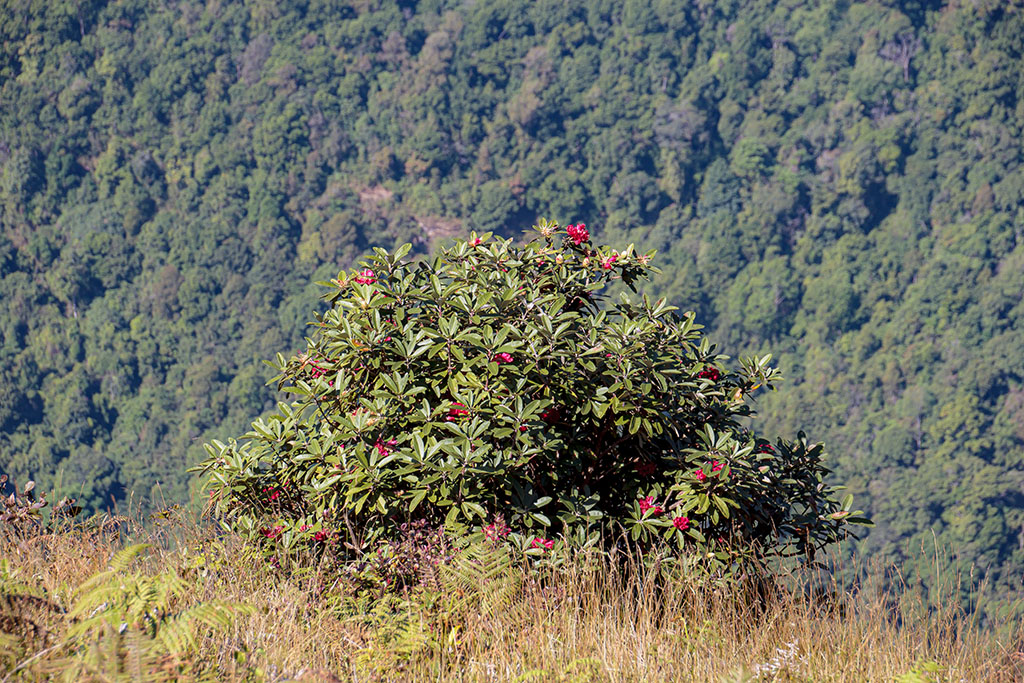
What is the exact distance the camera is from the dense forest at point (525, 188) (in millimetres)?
55938

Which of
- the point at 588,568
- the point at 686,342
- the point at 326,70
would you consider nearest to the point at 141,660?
the point at 588,568

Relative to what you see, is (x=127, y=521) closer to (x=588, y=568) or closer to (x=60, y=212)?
(x=588, y=568)

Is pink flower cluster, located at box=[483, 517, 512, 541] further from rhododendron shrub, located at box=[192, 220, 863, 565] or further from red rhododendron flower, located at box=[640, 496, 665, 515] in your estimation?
red rhododendron flower, located at box=[640, 496, 665, 515]

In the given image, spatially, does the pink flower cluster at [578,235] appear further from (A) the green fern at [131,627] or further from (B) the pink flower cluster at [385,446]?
(A) the green fern at [131,627]

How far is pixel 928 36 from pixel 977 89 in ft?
21.7

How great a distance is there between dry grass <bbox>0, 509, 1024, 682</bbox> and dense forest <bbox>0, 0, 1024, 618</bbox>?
160ft

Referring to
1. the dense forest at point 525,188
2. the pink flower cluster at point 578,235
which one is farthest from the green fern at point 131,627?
the dense forest at point 525,188

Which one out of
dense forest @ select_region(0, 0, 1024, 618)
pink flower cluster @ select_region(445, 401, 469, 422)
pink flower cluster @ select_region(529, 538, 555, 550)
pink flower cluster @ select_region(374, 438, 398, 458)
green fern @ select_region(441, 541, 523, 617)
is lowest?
dense forest @ select_region(0, 0, 1024, 618)

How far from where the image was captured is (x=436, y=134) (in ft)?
246

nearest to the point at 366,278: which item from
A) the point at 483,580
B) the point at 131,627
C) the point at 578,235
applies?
the point at 578,235

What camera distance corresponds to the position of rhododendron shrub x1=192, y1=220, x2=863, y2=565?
3318mm

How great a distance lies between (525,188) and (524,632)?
73.1 m

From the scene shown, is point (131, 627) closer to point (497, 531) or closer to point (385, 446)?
point (497, 531)

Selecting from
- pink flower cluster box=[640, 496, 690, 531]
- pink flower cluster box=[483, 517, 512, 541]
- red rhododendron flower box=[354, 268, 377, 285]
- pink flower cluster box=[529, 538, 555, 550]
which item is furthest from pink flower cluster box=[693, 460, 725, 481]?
red rhododendron flower box=[354, 268, 377, 285]
